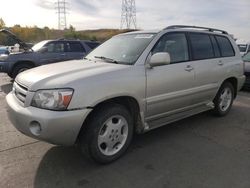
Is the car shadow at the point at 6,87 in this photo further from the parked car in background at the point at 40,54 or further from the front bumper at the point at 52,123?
the front bumper at the point at 52,123

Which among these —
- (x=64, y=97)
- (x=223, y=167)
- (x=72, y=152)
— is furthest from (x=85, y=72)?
(x=223, y=167)

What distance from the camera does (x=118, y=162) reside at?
11.9 ft

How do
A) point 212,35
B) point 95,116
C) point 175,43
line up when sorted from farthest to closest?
point 212,35 < point 175,43 < point 95,116

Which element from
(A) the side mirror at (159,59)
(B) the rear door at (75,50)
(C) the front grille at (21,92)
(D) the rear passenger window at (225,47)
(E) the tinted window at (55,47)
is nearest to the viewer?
(C) the front grille at (21,92)

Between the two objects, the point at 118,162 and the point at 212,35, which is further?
the point at 212,35

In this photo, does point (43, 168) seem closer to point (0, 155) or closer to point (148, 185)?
point (0, 155)

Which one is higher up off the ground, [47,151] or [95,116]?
[95,116]

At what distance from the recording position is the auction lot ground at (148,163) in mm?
3119

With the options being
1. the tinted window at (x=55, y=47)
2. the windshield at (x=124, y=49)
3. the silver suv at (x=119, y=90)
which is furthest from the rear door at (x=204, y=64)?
the tinted window at (x=55, y=47)

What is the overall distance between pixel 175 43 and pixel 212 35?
1359 mm

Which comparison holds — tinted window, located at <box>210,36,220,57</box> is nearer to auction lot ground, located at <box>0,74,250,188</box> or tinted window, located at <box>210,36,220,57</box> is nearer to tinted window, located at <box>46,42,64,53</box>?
auction lot ground, located at <box>0,74,250,188</box>

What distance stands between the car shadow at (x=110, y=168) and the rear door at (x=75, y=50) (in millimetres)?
6766

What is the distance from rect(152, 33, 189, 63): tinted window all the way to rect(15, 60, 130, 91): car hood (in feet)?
2.68

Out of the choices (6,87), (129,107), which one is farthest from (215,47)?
(6,87)
